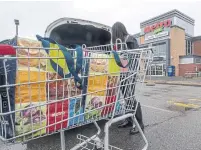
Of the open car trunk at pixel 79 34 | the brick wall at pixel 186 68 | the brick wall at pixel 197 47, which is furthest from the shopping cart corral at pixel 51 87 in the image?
the brick wall at pixel 197 47

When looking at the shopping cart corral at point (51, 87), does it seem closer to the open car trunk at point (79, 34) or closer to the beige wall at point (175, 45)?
the open car trunk at point (79, 34)

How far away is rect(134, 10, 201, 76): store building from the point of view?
110ft

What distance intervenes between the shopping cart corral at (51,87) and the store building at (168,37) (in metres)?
31.4

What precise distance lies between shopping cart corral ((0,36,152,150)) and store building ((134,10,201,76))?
31391mm

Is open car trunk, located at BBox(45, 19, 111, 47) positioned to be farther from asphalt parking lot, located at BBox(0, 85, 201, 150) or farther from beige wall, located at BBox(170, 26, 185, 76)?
beige wall, located at BBox(170, 26, 185, 76)

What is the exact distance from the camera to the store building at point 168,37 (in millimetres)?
33656

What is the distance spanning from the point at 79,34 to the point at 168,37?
3296cm

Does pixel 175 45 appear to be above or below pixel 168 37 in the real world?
below

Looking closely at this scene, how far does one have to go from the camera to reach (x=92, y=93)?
1812 millimetres

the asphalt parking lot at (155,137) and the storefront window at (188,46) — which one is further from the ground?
the storefront window at (188,46)

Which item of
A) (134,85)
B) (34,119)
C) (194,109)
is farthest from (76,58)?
(194,109)

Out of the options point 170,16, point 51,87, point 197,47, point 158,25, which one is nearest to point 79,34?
point 51,87

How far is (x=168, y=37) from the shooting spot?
34.1 m

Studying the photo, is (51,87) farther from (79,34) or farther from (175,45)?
(175,45)
